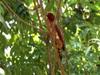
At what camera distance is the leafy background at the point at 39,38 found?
1456 mm

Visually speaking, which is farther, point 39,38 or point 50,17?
point 39,38

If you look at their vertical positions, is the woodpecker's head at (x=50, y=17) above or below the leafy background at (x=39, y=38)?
below

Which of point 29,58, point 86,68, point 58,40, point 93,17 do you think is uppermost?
point 93,17

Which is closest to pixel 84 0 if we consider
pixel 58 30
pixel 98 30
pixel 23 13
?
pixel 98 30

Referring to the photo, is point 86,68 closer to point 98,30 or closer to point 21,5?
point 98,30

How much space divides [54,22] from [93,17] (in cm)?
77

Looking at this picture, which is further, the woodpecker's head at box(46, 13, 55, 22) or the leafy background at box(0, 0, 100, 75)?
the leafy background at box(0, 0, 100, 75)

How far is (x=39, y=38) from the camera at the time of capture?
64.0 inches

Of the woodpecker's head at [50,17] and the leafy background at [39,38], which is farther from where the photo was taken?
the leafy background at [39,38]

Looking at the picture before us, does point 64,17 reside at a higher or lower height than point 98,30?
higher

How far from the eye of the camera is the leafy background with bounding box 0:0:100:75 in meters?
1.46

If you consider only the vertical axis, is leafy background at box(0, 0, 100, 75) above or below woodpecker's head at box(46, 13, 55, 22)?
above

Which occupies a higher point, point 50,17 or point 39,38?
point 39,38

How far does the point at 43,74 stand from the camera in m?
1.58
